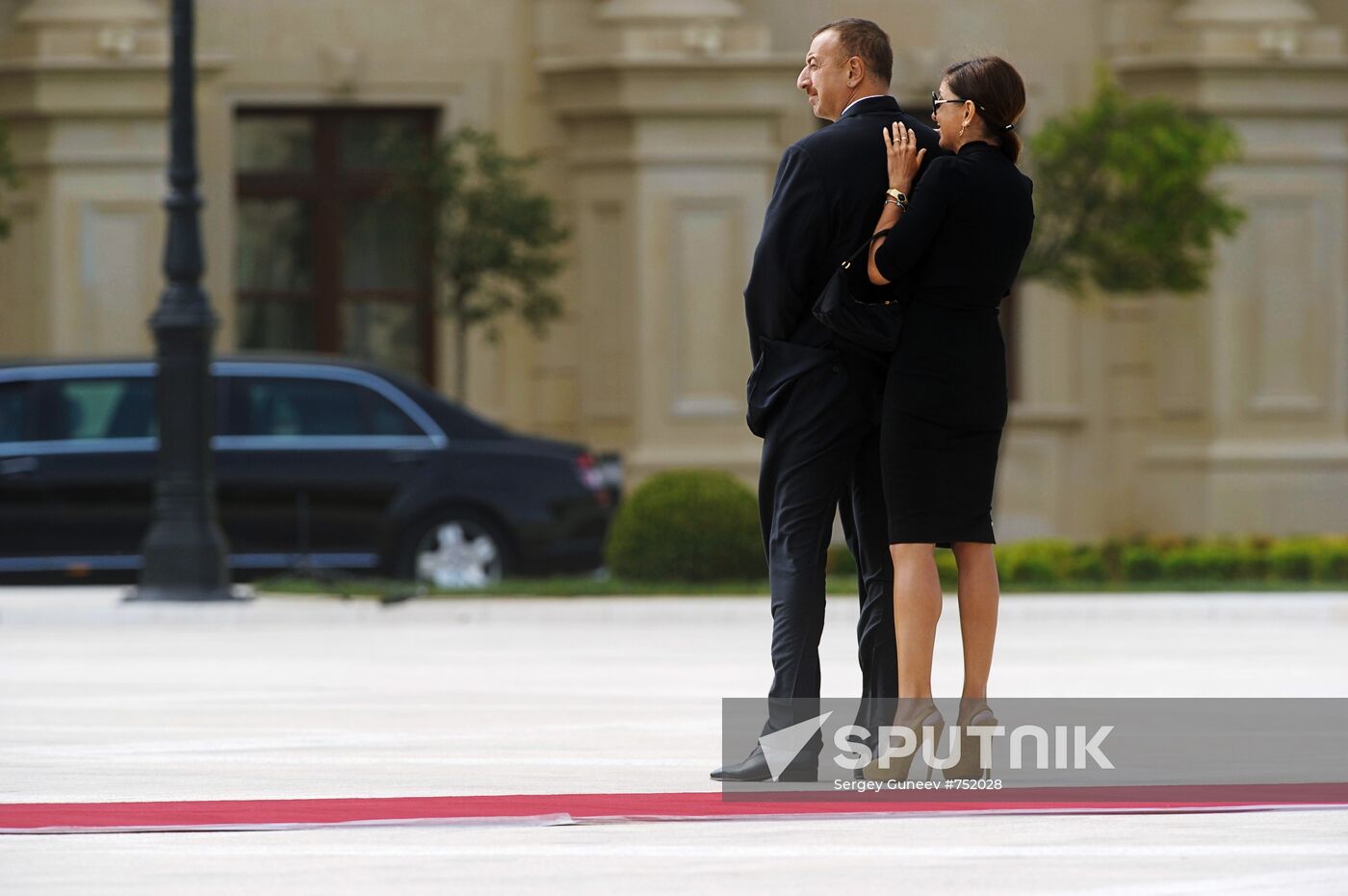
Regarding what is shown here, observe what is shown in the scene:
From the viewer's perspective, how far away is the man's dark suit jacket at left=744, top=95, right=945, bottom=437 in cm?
823

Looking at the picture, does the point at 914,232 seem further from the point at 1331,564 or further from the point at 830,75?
the point at 1331,564

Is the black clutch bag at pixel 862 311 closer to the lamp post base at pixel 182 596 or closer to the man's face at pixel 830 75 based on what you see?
the man's face at pixel 830 75

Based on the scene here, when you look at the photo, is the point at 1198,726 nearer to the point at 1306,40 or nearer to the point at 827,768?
the point at 827,768

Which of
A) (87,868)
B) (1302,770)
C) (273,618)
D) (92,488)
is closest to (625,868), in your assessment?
(87,868)

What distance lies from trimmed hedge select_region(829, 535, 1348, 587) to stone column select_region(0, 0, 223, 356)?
24.0 ft

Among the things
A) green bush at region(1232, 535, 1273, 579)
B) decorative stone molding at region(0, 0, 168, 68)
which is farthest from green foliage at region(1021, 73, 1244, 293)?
decorative stone molding at region(0, 0, 168, 68)

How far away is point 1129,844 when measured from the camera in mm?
7379

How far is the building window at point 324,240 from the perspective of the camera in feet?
87.6

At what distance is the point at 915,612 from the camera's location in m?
8.16

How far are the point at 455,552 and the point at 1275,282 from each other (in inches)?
385

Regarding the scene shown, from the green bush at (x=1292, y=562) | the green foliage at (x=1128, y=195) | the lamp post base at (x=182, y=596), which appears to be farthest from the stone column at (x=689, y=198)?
the lamp post base at (x=182, y=596)

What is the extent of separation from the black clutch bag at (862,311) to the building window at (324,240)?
18.6m

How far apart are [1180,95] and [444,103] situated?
6653 mm

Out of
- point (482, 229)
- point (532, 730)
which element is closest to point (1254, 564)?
point (482, 229)
